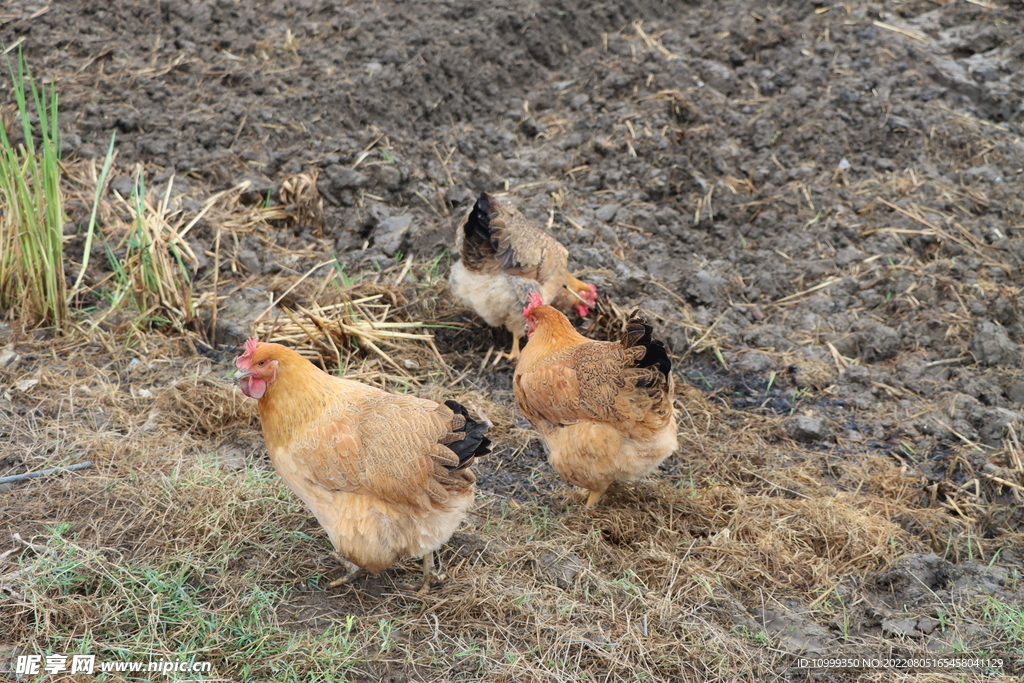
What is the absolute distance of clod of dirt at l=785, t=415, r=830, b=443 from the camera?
4.65 metres

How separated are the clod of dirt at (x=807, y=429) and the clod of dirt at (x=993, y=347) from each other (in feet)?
4.29

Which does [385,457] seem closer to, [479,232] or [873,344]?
[479,232]

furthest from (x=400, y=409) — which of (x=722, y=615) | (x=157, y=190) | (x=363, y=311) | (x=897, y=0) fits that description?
(x=897, y=0)

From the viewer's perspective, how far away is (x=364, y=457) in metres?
3.11

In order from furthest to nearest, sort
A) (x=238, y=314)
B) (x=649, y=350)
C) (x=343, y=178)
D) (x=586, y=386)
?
(x=343, y=178), (x=238, y=314), (x=586, y=386), (x=649, y=350)

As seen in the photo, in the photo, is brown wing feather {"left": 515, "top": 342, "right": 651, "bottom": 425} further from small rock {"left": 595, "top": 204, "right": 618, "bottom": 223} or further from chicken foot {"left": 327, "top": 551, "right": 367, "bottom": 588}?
small rock {"left": 595, "top": 204, "right": 618, "bottom": 223}

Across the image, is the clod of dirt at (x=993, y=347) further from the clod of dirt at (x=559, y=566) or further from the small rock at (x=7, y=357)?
the small rock at (x=7, y=357)

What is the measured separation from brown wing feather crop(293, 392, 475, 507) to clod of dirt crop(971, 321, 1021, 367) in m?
3.81

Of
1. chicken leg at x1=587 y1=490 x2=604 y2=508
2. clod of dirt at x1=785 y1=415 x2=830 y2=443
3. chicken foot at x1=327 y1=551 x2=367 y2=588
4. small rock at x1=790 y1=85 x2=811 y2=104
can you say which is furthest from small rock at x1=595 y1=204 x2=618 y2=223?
chicken foot at x1=327 y1=551 x2=367 y2=588

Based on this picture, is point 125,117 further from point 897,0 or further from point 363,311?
point 897,0

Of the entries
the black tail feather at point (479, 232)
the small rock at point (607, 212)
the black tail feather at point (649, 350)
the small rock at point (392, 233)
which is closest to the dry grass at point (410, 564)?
the black tail feather at point (649, 350)

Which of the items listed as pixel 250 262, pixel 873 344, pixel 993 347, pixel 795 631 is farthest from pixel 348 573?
pixel 993 347

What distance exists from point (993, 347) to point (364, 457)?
424 cm

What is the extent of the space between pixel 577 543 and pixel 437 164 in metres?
3.89
